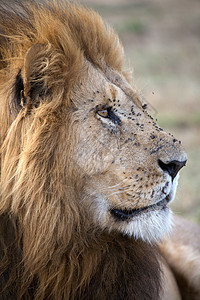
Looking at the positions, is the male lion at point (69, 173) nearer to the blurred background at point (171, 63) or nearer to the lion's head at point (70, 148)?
the lion's head at point (70, 148)

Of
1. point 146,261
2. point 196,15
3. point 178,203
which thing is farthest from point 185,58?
point 146,261

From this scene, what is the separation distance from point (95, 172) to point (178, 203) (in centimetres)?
302

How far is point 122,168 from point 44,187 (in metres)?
0.43

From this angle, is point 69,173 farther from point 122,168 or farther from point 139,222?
point 139,222

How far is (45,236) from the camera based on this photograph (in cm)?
252

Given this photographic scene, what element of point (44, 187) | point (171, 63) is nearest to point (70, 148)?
point (44, 187)

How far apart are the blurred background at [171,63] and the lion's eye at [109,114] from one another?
2.41 ft

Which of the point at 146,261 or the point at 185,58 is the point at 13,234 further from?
the point at 185,58

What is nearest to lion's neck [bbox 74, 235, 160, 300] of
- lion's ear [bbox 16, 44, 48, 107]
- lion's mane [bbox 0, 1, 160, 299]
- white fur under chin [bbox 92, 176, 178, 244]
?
lion's mane [bbox 0, 1, 160, 299]

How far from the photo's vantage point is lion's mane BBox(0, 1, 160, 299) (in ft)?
8.17

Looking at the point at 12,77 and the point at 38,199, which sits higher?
the point at 12,77

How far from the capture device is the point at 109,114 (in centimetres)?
270

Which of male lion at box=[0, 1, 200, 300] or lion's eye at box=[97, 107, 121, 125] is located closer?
male lion at box=[0, 1, 200, 300]

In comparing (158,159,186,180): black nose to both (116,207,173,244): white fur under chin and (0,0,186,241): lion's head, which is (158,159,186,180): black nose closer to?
(0,0,186,241): lion's head
